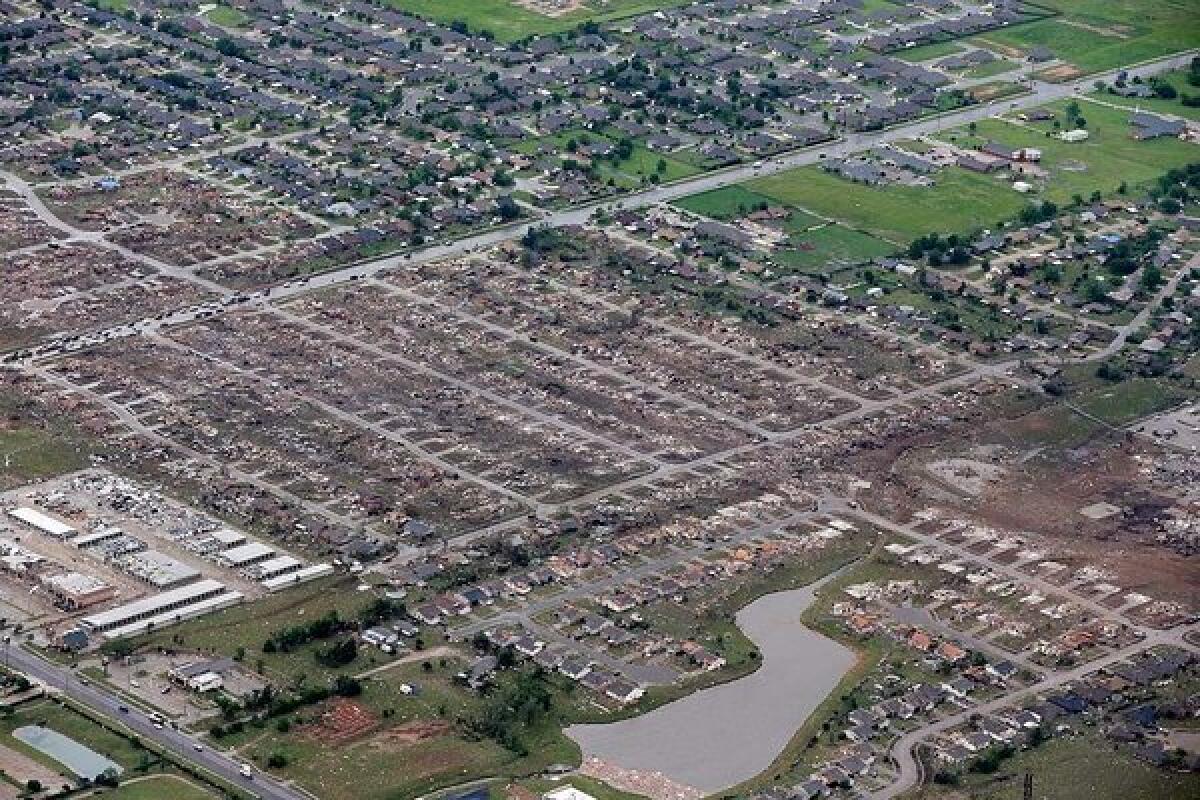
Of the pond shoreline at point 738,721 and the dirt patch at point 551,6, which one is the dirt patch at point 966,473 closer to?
the pond shoreline at point 738,721

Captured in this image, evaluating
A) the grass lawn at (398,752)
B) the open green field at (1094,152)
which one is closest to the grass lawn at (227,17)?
the open green field at (1094,152)

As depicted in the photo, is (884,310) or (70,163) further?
(70,163)

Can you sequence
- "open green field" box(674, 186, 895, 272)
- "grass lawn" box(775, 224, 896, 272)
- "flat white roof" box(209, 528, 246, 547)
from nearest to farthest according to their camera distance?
"flat white roof" box(209, 528, 246, 547) < "grass lawn" box(775, 224, 896, 272) < "open green field" box(674, 186, 895, 272)

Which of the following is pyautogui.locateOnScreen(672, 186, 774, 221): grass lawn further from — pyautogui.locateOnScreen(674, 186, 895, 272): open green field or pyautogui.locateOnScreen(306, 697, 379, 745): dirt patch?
pyautogui.locateOnScreen(306, 697, 379, 745): dirt patch

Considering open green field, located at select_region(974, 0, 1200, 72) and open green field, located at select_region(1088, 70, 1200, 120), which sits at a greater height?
open green field, located at select_region(974, 0, 1200, 72)

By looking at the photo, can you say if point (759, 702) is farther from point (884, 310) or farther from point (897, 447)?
point (884, 310)

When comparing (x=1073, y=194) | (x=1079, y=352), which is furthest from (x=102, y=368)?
(x=1073, y=194)

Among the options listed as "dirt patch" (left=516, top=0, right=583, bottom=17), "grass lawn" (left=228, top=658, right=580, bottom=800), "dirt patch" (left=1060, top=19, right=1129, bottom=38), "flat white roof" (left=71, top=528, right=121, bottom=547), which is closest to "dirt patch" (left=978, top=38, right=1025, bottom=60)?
"dirt patch" (left=1060, top=19, right=1129, bottom=38)
